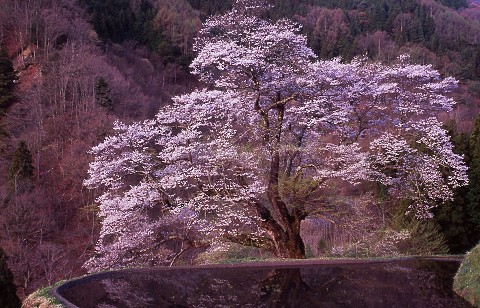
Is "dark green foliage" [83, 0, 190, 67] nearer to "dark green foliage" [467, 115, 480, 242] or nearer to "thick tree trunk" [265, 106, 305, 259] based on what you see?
"dark green foliage" [467, 115, 480, 242]

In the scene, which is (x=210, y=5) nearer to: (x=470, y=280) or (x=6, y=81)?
(x=6, y=81)

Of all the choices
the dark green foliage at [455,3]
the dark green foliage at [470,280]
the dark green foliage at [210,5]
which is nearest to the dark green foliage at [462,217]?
the dark green foliage at [470,280]

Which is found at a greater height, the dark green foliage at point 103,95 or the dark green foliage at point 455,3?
the dark green foliage at point 455,3

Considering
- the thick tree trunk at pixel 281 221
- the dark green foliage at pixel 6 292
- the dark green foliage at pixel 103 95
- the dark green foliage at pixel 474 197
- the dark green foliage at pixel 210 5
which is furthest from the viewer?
the dark green foliage at pixel 210 5

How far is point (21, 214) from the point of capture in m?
20.5

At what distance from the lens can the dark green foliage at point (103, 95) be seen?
32.8m

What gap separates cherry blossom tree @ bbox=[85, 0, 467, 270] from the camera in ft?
35.3

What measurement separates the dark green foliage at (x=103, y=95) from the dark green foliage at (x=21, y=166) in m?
7.91

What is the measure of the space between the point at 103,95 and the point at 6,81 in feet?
19.5

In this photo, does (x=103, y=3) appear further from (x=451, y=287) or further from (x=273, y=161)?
(x=451, y=287)

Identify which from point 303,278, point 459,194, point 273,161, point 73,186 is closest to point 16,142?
point 73,186

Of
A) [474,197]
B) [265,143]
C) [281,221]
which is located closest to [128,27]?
[474,197]

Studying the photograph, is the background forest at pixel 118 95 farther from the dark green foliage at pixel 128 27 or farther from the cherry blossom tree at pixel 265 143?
the cherry blossom tree at pixel 265 143

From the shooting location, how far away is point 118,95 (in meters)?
36.8
